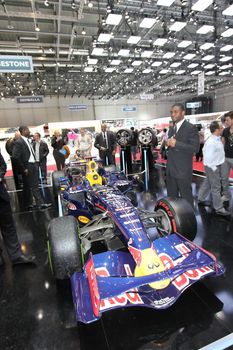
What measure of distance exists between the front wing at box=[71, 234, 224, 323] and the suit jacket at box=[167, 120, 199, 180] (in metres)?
1.05

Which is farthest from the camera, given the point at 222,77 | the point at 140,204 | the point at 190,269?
the point at 222,77

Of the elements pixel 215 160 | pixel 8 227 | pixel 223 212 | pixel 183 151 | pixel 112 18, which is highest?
pixel 112 18

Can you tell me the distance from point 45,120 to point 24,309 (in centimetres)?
2287

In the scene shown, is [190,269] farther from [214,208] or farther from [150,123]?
[150,123]

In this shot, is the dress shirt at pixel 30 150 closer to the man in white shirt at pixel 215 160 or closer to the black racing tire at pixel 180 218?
the black racing tire at pixel 180 218

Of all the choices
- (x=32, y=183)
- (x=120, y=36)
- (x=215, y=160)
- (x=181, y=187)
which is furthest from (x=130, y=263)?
(x=120, y=36)

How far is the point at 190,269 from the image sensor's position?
168 cm

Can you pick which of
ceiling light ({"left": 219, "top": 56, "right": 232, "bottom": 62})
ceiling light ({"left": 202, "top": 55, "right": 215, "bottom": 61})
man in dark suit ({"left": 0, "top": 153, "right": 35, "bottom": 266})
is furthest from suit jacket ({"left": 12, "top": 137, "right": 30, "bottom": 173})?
ceiling light ({"left": 219, "top": 56, "right": 232, "bottom": 62})

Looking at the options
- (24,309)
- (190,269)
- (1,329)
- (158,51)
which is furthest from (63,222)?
(158,51)

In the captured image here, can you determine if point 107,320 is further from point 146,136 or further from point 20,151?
point 146,136

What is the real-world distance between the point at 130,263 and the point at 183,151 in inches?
58.4

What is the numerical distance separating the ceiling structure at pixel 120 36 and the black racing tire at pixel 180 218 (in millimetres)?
5326

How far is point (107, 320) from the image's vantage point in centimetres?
177

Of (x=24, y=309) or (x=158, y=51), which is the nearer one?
(x=24, y=309)
